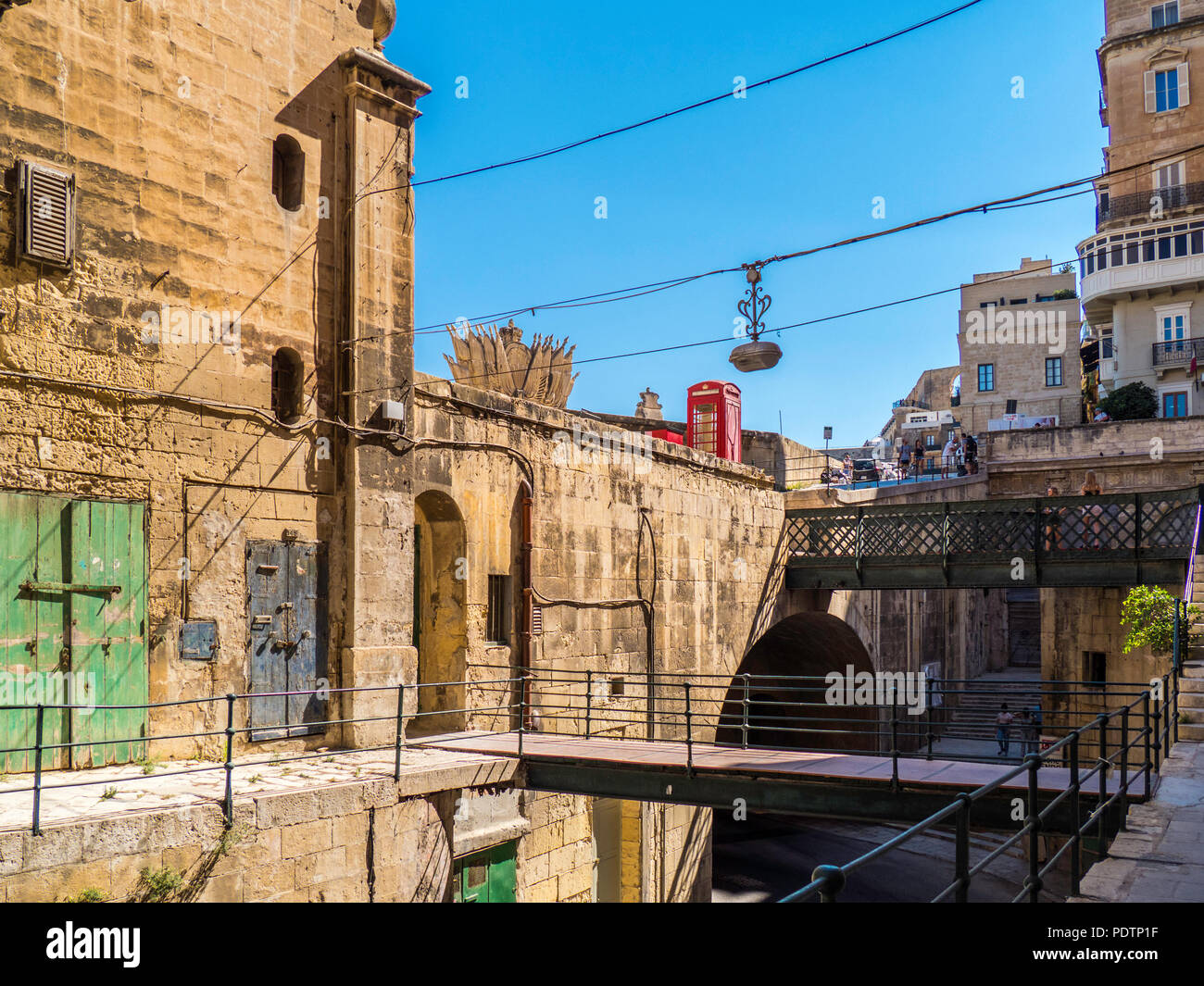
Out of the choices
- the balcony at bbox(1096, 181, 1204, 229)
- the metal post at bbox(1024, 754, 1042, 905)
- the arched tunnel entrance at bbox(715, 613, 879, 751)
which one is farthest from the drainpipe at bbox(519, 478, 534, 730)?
the balcony at bbox(1096, 181, 1204, 229)

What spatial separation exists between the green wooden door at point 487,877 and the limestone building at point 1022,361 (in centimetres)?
4368

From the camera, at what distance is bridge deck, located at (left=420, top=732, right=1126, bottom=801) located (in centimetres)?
1014

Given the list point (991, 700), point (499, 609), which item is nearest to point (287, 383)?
point (499, 609)

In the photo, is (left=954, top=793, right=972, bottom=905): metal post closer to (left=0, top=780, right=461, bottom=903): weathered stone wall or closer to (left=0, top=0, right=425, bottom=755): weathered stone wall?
(left=0, top=780, right=461, bottom=903): weathered stone wall

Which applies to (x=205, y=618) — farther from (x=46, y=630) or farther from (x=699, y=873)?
(x=699, y=873)

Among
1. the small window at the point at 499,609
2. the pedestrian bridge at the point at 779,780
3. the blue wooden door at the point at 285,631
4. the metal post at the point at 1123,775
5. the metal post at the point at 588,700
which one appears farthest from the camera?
the small window at the point at 499,609

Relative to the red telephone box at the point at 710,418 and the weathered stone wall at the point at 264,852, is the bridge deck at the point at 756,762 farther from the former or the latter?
→ the red telephone box at the point at 710,418

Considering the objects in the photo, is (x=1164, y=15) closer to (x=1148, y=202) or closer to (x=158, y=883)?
(x=1148, y=202)

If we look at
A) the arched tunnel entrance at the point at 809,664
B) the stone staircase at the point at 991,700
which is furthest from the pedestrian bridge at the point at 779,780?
the stone staircase at the point at 991,700

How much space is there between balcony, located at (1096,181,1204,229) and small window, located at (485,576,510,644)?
105 feet

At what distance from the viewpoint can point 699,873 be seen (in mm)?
18359

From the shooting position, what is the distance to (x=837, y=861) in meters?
22.6

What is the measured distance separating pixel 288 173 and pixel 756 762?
29.3 ft

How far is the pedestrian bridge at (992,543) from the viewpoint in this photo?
60.3 ft
